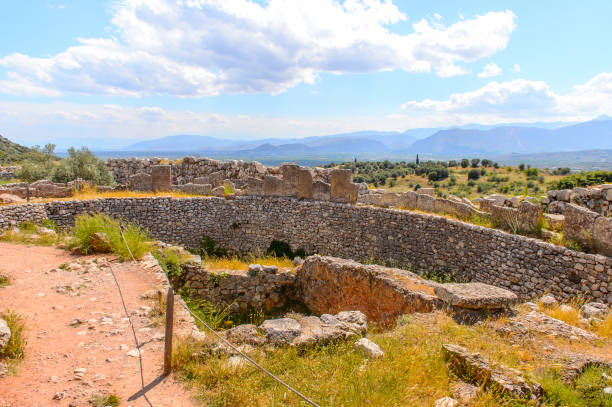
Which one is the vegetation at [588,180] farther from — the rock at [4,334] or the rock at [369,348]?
the rock at [4,334]

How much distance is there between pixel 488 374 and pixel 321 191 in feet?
31.8

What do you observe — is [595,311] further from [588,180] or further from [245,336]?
[588,180]

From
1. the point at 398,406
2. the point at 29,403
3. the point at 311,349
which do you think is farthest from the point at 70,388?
the point at 398,406

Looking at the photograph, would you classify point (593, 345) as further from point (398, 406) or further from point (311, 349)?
point (311, 349)

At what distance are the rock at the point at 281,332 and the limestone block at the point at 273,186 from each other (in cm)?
876

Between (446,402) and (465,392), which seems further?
(465,392)

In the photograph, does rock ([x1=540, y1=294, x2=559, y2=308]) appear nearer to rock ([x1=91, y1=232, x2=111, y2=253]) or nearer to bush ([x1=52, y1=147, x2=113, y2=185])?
rock ([x1=91, y1=232, x2=111, y2=253])

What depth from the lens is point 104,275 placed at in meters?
7.29

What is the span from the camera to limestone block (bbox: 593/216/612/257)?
7176mm

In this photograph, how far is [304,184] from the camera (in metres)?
13.6

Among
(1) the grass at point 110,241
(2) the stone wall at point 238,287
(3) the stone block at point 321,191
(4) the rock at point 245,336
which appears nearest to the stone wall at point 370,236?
(3) the stone block at point 321,191

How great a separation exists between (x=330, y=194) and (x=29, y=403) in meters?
10.7

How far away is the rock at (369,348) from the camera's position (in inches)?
186

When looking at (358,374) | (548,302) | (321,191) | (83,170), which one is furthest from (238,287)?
(83,170)
